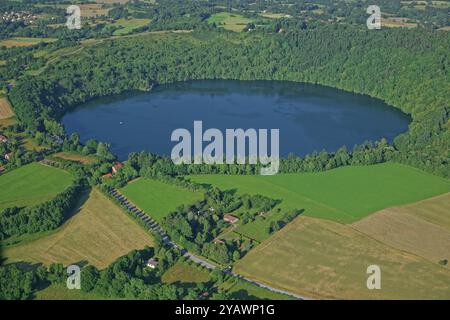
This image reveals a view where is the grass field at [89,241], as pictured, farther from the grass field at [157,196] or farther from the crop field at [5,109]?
→ the crop field at [5,109]

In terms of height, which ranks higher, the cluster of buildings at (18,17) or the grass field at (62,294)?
the cluster of buildings at (18,17)

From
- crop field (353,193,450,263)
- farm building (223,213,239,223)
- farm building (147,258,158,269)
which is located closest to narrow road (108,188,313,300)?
farm building (147,258,158,269)

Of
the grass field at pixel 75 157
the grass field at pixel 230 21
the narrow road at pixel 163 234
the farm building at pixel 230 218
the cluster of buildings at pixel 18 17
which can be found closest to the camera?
the narrow road at pixel 163 234

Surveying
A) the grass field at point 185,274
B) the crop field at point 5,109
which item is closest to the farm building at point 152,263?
the grass field at point 185,274

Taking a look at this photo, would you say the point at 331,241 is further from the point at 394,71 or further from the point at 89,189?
the point at 394,71

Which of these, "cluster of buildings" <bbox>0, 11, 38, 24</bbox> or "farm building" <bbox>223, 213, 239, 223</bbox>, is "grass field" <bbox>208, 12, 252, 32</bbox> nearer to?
"cluster of buildings" <bbox>0, 11, 38, 24</bbox>

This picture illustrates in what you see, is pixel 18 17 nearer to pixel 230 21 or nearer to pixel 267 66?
pixel 230 21
